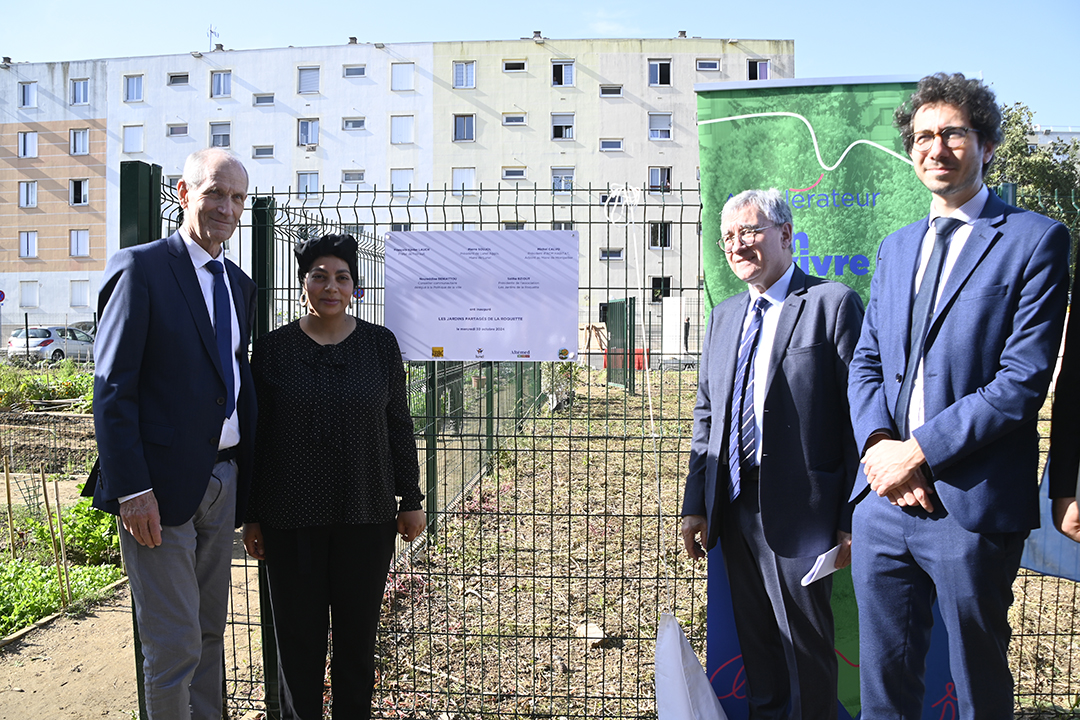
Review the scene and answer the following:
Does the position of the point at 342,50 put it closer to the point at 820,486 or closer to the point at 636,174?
the point at 636,174

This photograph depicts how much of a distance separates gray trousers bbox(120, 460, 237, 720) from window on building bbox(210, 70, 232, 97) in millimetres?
43920

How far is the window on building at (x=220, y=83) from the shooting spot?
4000 centimetres

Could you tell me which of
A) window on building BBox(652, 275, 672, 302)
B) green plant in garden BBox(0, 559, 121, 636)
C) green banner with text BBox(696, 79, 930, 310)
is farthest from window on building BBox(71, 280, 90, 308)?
green banner with text BBox(696, 79, 930, 310)

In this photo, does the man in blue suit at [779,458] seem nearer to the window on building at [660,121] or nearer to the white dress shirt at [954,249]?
the white dress shirt at [954,249]

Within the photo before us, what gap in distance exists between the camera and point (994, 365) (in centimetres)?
195

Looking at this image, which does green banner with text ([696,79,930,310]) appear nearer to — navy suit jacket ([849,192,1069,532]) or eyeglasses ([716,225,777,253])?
eyeglasses ([716,225,777,253])

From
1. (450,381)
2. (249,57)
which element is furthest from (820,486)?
(249,57)

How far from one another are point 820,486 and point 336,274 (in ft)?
6.21

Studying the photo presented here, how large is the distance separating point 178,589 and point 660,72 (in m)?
40.2

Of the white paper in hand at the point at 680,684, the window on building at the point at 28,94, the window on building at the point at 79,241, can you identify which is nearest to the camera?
the white paper in hand at the point at 680,684

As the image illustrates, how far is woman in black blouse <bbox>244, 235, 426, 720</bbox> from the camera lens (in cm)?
256

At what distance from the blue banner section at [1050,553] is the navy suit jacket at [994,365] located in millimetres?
1356

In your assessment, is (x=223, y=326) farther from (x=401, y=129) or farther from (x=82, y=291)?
(x=82, y=291)

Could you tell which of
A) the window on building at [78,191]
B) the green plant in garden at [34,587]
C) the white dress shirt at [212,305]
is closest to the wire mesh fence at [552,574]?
the white dress shirt at [212,305]
